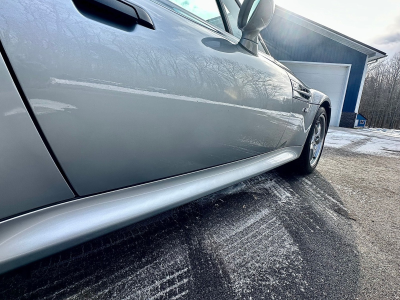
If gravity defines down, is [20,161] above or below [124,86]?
below

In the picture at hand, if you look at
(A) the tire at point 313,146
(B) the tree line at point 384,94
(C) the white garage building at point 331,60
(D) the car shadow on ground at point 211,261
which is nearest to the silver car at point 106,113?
(D) the car shadow on ground at point 211,261

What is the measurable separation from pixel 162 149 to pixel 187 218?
0.63 m

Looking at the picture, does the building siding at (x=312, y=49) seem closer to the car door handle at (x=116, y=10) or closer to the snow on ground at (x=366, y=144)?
the snow on ground at (x=366, y=144)

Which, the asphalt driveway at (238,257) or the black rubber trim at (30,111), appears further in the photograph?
the asphalt driveway at (238,257)

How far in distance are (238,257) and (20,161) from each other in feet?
2.93

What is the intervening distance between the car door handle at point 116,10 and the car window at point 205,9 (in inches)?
16.1

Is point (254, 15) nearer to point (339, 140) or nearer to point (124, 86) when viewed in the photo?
point (124, 86)

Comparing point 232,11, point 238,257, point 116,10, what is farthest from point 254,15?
point 238,257

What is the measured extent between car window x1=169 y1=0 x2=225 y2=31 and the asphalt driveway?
1161mm

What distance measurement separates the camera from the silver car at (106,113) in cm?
49

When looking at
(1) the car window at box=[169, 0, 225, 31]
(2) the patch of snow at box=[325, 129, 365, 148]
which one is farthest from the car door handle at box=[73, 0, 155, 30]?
(2) the patch of snow at box=[325, 129, 365, 148]

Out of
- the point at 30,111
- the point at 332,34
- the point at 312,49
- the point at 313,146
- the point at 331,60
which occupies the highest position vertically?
the point at 332,34

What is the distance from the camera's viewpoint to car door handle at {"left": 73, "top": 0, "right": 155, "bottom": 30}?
58 cm

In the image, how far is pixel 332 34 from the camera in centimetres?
873
